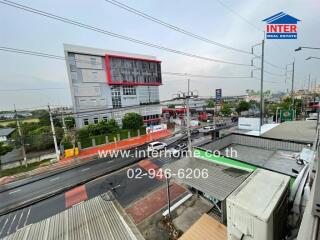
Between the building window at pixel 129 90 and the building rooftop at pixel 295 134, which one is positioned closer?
the building rooftop at pixel 295 134

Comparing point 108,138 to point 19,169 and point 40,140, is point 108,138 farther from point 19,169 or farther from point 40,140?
point 19,169

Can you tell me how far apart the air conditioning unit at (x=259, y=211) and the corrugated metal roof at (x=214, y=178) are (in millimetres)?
1625

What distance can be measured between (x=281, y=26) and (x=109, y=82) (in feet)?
92.8

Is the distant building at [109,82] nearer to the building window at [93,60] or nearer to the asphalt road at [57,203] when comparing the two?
the building window at [93,60]

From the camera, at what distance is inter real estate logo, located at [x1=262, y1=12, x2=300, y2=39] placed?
41.5 feet

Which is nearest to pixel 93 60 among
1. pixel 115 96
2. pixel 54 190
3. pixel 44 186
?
pixel 115 96

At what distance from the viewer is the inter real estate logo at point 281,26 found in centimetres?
1265

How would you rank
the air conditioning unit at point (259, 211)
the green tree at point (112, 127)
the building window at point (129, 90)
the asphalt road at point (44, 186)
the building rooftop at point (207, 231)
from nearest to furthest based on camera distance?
the air conditioning unit at point (259, 211)
the building rooftop at point (207, 231)
the asphalt road at point (44, 186)
the green tree at point (112, 127)
the building window at point (129, 90)

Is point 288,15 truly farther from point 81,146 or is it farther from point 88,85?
point 88,85

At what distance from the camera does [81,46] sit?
2852 cm

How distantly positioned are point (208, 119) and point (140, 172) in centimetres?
3340

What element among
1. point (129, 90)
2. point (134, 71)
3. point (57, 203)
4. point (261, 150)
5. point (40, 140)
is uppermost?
point (134, 71)

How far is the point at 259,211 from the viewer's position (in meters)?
3.13

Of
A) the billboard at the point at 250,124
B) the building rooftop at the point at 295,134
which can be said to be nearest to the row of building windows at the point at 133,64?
the billboard at the point at 250,124
